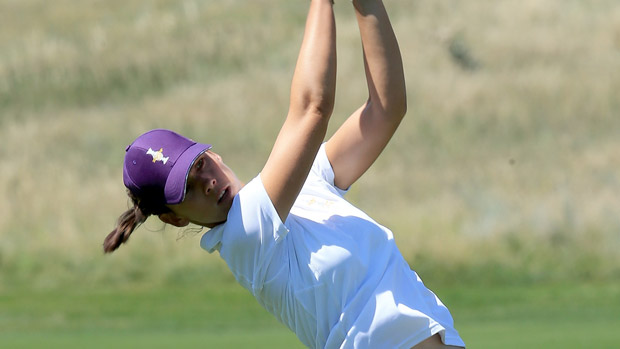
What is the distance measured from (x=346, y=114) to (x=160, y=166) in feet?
61.3

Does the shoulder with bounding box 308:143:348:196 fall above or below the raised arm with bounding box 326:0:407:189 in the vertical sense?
below

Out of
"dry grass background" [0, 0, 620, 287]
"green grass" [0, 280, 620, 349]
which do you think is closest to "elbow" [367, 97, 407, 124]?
"green grass" [0, 280, 620, 349]

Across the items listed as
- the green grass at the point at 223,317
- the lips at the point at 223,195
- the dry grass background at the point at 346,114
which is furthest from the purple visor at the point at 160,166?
the dry grass background at the point at 346,114

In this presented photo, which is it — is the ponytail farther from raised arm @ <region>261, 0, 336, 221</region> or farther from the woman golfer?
raised arm @ <region>261, 0, 336, 221</region>

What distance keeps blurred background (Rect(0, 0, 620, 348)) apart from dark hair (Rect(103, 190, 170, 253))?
2693mm

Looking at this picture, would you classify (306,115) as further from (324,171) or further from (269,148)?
(269,148)

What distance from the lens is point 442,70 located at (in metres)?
23.8

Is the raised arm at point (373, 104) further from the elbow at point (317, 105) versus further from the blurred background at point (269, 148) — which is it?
the blurred background at point (269, 148)

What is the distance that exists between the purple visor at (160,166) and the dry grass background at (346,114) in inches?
436

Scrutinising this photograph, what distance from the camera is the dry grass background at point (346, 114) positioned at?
14.4 m

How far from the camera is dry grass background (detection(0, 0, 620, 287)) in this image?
14.4m

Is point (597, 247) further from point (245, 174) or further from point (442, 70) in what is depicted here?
point (442, 70)

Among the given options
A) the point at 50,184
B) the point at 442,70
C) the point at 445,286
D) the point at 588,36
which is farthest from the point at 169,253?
the point at 588,36

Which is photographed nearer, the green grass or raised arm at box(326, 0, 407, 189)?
raised arm at box(326, 0, 407, 189)
